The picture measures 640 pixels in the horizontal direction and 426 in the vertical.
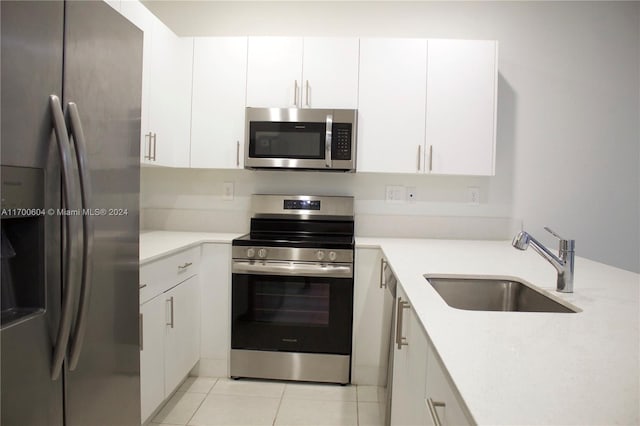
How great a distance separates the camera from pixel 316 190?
2.67m

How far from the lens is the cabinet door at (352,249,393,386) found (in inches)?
88.3

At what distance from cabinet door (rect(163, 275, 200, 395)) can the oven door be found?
0.76ft

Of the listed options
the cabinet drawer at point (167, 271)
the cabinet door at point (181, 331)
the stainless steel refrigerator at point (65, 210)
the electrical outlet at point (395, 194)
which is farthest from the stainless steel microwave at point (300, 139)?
the stainless steel refrigerator at point (65, 210)

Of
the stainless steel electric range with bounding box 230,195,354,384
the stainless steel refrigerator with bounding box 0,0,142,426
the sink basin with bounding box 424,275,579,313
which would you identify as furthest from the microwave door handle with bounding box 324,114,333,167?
the stainless steel refrigerator with bounding box 0,0,142,426

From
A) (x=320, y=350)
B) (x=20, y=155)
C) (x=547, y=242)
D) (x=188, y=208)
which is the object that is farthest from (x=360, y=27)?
(x=20, y=155)

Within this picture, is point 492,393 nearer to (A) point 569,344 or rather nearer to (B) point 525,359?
(B) point 525,359

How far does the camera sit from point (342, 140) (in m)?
2.32

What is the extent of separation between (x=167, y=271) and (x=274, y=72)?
136 cm

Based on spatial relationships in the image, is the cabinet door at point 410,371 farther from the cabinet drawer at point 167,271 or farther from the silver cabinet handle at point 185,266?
the silver cabinet handle at point 185,266

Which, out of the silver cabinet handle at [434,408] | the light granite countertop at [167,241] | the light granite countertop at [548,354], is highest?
the light granite countertop at [167,241]

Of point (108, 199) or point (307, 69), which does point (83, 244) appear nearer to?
point (108, 199)

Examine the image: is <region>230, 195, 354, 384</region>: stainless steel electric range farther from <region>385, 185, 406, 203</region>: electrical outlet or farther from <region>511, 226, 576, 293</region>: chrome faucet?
<region>511, 226, 576, 293</region>: chrome faucet

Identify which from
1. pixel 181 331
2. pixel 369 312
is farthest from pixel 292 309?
pixel 181 331

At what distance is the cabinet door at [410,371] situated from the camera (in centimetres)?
97
